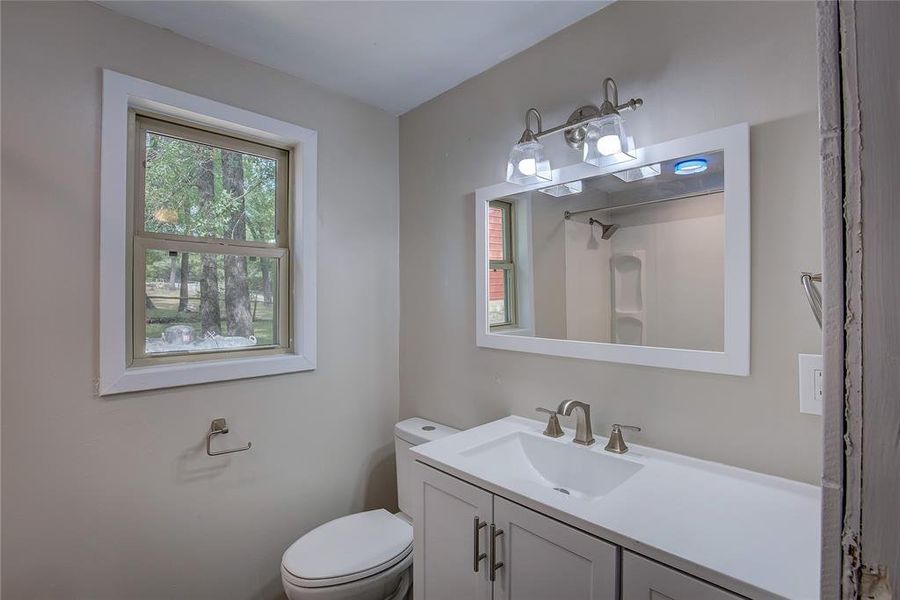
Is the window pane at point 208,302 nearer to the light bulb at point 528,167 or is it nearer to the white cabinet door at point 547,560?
the light bulb at point 528,167

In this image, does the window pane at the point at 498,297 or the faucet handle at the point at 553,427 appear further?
the window pane at the point at 498,297

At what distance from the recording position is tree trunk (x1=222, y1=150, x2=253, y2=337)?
5.74 ft

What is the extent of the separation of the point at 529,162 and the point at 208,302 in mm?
1359

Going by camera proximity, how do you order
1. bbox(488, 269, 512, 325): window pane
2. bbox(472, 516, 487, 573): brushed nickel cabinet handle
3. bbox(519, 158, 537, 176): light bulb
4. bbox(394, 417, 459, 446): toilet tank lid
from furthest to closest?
bbox(394, 417, 459, 446): toilet tank lid, bbox(488, 269, 512, 325): window pane, bbox(519, 158, 537, 176): light bulb, bbox(472, 516, 487, 573): brushed nickel cabinet handle

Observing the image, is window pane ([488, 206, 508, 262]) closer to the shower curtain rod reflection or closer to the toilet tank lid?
the shower curtain rod reflection

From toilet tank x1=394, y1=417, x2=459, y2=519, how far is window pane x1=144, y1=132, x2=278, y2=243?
1043 millimetres

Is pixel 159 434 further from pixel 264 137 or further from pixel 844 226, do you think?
pixel 844 226

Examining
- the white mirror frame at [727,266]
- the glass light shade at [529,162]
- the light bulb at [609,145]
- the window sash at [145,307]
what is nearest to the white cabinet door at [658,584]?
the white mirror frame at [727,266]

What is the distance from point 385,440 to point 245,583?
78cm

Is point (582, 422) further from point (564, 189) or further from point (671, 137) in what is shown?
point (671, 137)

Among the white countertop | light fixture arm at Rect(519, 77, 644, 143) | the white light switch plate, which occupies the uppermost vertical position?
light fixture arm at Rect(519, 77, 644, 143)

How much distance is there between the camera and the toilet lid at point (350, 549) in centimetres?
143

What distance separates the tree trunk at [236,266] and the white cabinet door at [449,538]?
1.00 meters

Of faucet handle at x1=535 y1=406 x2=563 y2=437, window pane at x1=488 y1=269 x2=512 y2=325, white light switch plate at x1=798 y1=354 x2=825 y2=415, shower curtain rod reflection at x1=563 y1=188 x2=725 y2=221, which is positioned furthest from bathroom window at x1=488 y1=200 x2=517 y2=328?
white light switch plate at x1=798 y1=354 x2=825 y2=415
